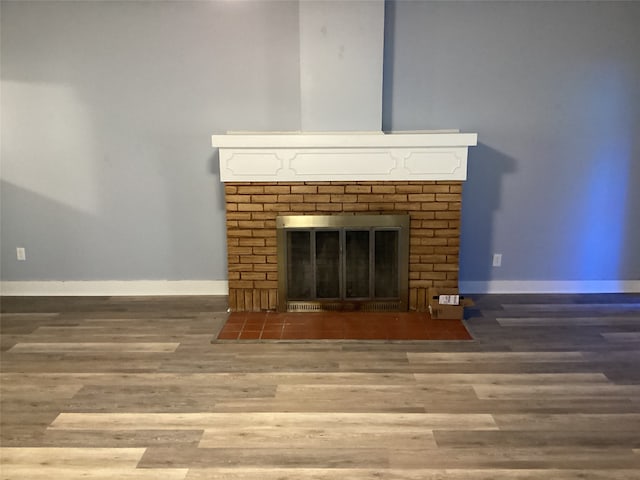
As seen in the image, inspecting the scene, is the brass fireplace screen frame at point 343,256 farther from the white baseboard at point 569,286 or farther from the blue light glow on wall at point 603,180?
the blue light glow on wall at point 603,180

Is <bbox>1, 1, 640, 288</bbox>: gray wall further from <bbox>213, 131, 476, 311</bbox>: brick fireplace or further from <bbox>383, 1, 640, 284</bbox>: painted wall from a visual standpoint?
<bbox>213, 131, 476, 311</bbox>: brick fireplace

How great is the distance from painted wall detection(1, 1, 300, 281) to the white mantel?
1.40 ft

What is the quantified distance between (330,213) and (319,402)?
56.8 inches

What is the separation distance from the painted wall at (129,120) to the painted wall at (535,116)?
94 cm

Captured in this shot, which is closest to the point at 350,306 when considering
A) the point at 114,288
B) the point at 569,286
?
the point at 569,286

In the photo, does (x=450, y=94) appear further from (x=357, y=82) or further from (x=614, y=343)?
(x=614, y=343)

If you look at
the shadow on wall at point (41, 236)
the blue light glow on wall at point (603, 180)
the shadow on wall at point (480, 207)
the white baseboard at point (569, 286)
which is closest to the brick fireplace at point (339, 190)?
the shadow on wall at point (480, 207)

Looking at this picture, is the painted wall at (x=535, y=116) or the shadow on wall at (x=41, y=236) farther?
the shadow on wall at (x=41, y=236)

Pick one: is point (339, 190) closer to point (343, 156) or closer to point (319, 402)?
point (343, 156)

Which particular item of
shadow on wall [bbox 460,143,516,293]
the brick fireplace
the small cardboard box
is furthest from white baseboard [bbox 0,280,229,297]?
shadow on wall [bbox 460,143,516,293]

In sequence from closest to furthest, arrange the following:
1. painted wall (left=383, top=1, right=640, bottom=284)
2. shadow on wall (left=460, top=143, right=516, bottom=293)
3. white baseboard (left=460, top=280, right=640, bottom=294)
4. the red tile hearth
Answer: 1. the red tile hearth
2. painted wall (left=383, top=1, right=640, bottom=284)
3. shadow on wall (left=460, top=143, right=516, bottom=293)
4. white baseboard (left=460, top=280, right=640, bottom=294)

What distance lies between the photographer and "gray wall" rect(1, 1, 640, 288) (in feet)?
11.5

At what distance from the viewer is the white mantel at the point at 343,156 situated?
3262 millimetres

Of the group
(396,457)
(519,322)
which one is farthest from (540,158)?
(396,457)
